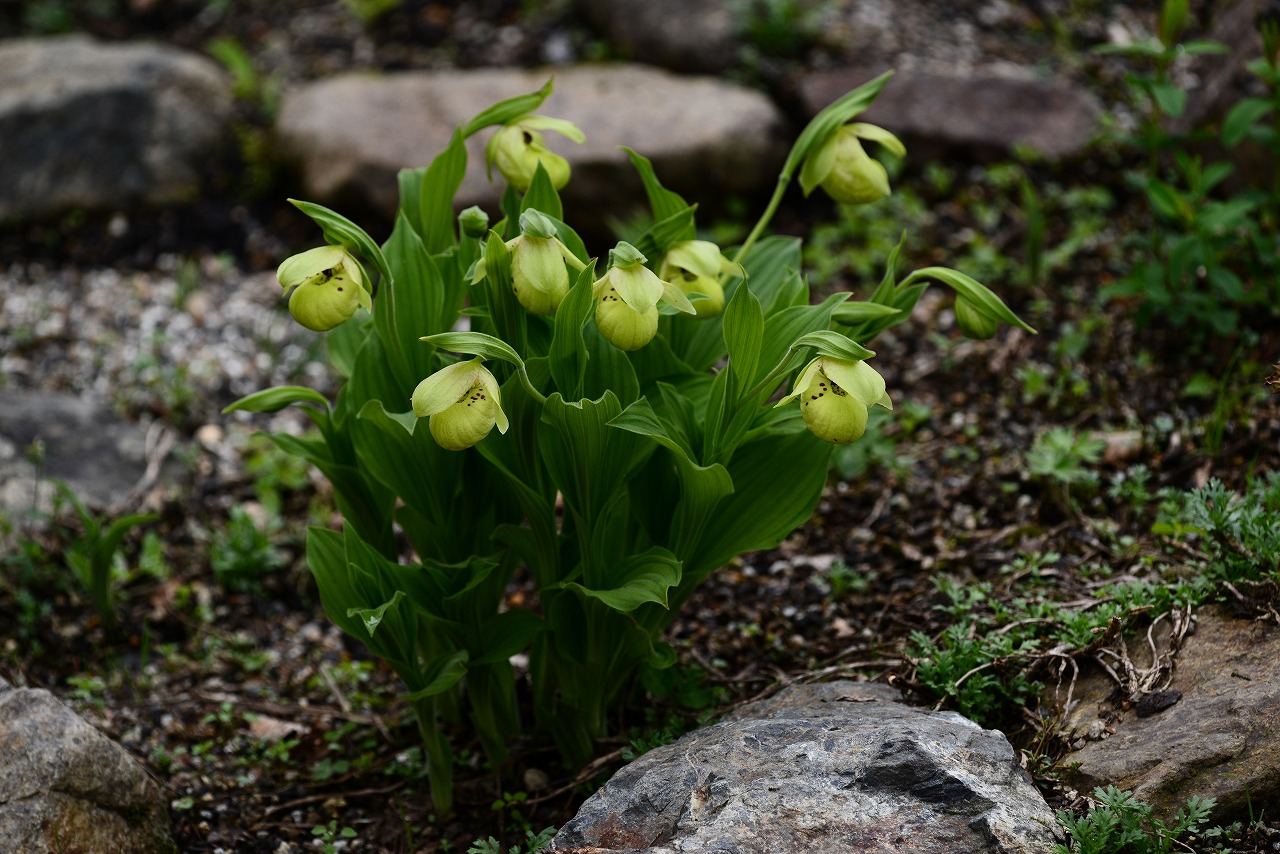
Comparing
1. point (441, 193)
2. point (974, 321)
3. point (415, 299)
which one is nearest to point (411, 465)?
point (415, 299)

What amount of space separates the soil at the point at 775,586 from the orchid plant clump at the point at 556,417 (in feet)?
0.88

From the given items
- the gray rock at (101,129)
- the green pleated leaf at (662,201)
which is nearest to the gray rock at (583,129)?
the gray rock at (101,129)

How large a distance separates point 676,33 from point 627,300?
10.7 feet

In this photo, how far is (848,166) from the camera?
6.73 feet

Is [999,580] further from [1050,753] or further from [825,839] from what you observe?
[825,839]

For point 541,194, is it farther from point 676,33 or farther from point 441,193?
point 676,33

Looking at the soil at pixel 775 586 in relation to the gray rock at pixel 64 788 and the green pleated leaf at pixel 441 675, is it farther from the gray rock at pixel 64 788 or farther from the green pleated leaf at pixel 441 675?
the green pleated leaf at pixel 441 675

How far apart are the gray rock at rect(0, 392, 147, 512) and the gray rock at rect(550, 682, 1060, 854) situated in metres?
2.04

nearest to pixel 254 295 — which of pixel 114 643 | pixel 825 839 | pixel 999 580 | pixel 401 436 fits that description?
pixel 114 643

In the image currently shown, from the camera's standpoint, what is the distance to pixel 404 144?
13.8ft

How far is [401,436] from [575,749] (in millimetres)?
754

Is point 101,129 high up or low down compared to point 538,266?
down

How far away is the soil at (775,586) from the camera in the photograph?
2.27 meters

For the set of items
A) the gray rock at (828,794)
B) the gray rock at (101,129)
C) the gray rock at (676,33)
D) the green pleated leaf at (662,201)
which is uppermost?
the green pleated leaf at (662,201)
